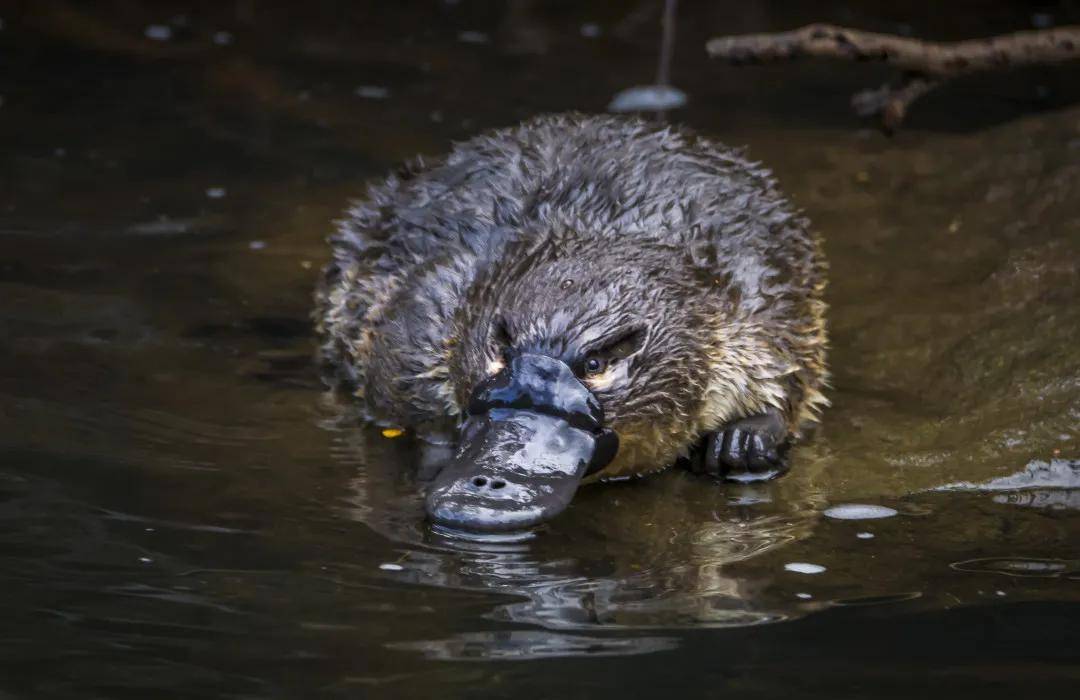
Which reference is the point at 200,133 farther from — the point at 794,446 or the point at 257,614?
the point at 257,614

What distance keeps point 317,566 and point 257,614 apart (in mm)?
337

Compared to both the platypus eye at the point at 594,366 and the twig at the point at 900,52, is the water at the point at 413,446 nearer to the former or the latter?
the platypus eye at the point at 594,366

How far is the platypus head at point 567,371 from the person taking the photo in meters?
3.75

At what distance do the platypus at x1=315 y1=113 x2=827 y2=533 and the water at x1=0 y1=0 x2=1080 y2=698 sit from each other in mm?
132

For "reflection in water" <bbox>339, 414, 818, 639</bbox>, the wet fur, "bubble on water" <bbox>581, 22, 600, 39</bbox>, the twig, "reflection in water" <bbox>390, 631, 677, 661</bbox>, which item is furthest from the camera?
"bubble on water" <bbox>581, 22, 600, 39</bbox>

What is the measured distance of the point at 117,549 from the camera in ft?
11.5

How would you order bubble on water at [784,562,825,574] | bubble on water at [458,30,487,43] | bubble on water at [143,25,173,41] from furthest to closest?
bubble on water at [458,30,487,43] → bubble on water at [143,25,173,41] → bubble on water at [784,562,825,574]

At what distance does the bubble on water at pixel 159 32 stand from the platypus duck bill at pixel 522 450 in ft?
17.6

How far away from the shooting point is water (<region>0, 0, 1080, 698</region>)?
3.07 meters


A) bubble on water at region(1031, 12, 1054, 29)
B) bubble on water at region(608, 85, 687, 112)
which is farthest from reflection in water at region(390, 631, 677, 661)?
bubble on water at region(1031, 12, 1054, 29)

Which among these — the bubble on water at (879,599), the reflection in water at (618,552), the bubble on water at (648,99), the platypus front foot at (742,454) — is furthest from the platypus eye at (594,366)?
the bubble on water at (648,99)

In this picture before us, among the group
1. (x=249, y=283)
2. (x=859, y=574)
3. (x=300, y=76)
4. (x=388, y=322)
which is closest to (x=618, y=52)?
(x=300, y=76)

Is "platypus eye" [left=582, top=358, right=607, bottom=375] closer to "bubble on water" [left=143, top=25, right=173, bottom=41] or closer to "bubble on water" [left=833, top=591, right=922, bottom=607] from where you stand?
"bubble on water" [left=833, top=591, right=922, bottom=607]

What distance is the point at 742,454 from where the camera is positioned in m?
4.35
